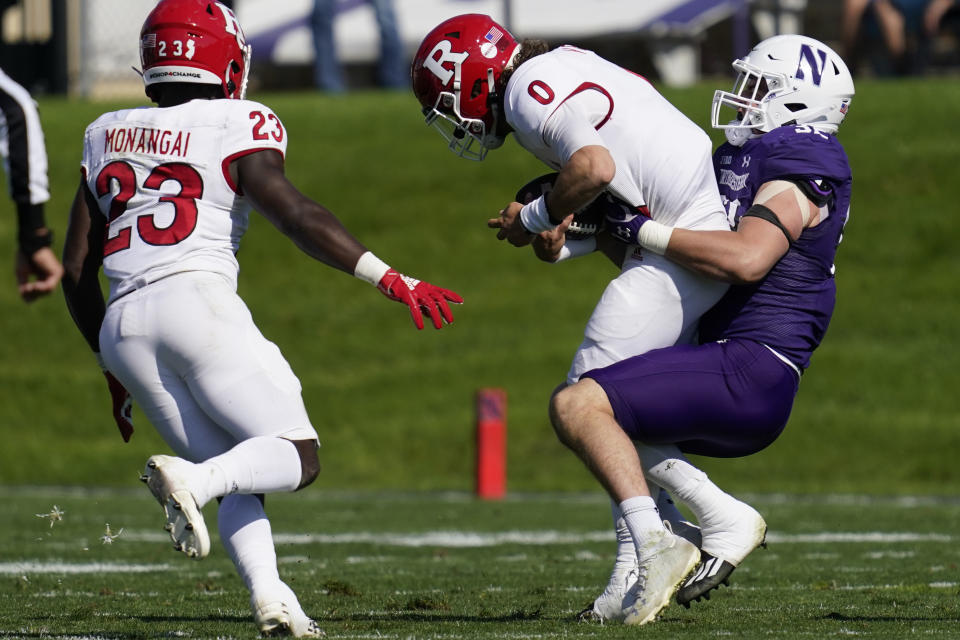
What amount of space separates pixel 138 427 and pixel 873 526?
823 centimetres

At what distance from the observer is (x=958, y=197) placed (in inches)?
674

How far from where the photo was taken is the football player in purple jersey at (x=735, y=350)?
176 inches

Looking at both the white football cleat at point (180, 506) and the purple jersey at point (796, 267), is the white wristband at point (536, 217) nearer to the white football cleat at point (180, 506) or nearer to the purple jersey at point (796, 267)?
the purple jersey at point (796, 267)

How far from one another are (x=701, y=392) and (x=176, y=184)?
1.52 m

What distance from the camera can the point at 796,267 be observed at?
15.4 feet

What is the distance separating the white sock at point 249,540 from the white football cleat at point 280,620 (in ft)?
0.19

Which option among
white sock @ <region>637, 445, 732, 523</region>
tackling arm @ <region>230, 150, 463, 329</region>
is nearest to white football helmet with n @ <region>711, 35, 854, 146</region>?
white sock @ <region>637, 445, 732, 523</region>

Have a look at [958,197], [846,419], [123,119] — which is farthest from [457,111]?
[958,197]

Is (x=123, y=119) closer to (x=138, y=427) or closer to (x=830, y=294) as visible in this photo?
(x=830, y=294)

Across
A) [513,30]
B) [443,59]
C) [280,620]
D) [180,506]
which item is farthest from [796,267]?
[513,30]

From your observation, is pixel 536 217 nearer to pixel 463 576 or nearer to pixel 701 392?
pixel 701 392

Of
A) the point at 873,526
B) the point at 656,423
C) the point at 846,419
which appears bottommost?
the point at 846,419

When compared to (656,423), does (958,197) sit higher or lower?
lower

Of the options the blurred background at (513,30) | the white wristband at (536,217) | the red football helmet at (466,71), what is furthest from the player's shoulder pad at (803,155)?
the blurred background at (513,30)
